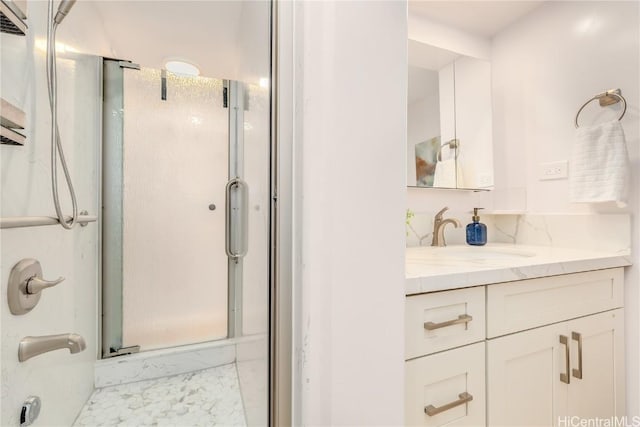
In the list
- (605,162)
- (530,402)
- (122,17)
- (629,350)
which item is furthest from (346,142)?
(122,17)

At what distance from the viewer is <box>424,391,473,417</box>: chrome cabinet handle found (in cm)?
65

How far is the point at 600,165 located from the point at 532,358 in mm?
842

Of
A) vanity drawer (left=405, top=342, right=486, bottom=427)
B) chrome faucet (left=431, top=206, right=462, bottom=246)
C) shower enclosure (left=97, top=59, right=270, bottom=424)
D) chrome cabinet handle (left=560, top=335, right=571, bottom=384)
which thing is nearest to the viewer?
vanity drawer (left=405, top=342, right=486, bottom=427)

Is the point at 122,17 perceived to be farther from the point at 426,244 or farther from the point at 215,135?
the point at 426,244

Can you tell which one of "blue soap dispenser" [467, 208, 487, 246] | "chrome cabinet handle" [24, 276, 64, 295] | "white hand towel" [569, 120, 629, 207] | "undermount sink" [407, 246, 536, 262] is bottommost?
"chrome cabinet handle" [24, 276, 64, 295]

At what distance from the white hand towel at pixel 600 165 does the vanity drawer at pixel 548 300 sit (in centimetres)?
30

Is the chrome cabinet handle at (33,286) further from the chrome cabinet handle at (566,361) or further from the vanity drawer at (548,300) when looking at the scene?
the chrome cabinet handle at (566,361)

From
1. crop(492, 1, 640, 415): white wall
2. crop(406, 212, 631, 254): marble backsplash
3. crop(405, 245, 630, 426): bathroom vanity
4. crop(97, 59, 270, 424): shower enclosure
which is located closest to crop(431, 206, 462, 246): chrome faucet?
crop(406, 212, 631, 254): marble backsplash

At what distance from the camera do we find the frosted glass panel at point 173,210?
161 centimetres

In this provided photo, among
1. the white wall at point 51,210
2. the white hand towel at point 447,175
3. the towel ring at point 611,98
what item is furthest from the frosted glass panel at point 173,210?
the towel ring at point 611,98

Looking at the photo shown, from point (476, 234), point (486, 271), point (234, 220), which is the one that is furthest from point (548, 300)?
point (234, 220)

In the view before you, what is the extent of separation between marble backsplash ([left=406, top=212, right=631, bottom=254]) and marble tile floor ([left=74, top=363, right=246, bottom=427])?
1.15m

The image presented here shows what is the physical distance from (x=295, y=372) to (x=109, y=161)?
1.60 meters

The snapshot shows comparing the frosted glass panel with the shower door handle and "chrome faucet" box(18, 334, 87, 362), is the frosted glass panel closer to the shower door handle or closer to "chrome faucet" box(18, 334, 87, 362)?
the shower door handle
